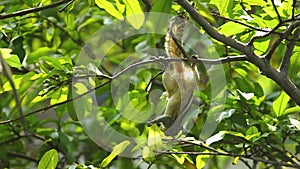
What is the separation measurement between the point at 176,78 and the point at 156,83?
58 centimetres

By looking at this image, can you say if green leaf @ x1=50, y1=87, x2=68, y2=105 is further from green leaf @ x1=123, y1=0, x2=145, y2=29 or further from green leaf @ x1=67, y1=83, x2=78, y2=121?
green leaf @ x1=123, y1=0, x2=145, y2=29

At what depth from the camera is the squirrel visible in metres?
0.83

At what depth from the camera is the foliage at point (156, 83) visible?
792mm

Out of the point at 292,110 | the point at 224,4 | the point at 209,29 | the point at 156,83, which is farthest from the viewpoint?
the point at 156,83

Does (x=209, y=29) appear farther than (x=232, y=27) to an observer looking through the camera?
No

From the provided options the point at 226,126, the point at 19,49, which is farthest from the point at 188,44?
the point at 19,49

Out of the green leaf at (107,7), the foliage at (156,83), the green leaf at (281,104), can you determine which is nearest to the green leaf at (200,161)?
the foliage at (156,83)

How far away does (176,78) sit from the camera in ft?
2.75

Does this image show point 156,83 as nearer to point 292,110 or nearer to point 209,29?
point 292,110

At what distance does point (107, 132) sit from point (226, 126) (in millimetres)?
243

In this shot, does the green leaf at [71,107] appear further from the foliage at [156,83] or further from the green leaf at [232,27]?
the green leaf at [232,27]

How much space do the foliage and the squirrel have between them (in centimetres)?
3

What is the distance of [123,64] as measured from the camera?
1.28 m

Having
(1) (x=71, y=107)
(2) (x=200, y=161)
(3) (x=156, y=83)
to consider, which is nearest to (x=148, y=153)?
(2) (x=200, y=161)
